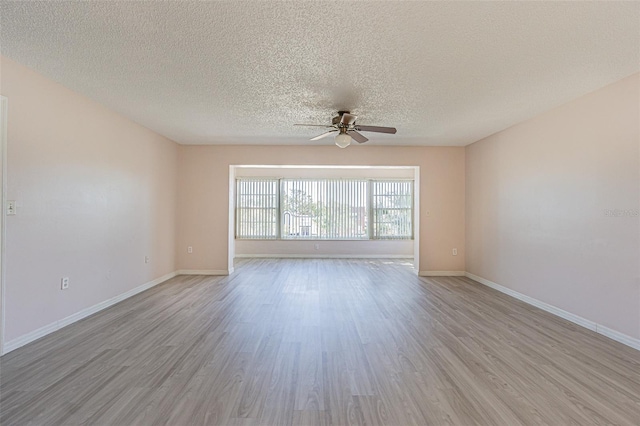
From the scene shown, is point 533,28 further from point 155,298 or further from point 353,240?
point 353,240

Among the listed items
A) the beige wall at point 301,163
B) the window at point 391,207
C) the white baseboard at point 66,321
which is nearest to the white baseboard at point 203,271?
the beige wall at point 301,163

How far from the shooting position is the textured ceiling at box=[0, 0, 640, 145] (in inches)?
73.7

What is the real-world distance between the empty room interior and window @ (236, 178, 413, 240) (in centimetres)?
284

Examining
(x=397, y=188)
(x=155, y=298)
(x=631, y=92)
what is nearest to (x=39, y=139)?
(x=155, y=298)

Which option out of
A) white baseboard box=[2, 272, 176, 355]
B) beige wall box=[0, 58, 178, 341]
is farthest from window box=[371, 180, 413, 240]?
white baseboard box=[2, 272, 176, 355]

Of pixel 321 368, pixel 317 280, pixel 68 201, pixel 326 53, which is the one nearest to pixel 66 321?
pixel 68 201

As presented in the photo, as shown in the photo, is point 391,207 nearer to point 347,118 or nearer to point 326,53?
point 347,118

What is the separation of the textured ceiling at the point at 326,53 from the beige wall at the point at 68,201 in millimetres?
280

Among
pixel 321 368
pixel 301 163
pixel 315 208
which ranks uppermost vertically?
pixel 301 163

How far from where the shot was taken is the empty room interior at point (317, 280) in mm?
1869

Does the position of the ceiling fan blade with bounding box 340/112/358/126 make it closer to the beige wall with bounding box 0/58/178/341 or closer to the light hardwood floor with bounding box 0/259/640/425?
the light hardwood floor with bounding box 0/259/640/425

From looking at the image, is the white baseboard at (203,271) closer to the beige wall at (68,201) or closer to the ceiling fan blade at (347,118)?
the beige wall at (68,201)

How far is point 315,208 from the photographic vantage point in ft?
26.4

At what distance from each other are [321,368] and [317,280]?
3036 mm
